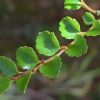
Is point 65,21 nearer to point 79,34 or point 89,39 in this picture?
point 79,34

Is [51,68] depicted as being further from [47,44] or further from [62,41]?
[62,41]

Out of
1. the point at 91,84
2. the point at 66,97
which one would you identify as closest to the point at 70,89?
the point at 66,97

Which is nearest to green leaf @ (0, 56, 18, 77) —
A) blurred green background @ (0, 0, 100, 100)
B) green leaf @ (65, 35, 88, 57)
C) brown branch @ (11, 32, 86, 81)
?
brown branch @ (11, 32, 86, 81)

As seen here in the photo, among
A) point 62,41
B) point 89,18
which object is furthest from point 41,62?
point 62,41

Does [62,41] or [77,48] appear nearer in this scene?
[77,48]

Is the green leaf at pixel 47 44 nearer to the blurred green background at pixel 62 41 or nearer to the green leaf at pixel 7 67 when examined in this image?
the green leaf at pixel 7 67
